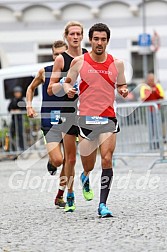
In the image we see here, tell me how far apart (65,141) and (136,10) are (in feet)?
71.5

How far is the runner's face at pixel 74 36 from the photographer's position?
9.48 meters

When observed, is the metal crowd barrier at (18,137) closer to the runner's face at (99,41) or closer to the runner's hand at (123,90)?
the runner's hand at (123,90)

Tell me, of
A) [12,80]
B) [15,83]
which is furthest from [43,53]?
[15,83]

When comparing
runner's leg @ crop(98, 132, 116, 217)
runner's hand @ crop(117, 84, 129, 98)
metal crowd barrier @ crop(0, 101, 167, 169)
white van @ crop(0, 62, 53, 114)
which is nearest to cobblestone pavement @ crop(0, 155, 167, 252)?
runner's leg @ crop(98, 132, 116, 217)

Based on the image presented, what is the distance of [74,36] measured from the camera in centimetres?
952

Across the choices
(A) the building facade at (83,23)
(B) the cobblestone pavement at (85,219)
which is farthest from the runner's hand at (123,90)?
(A) the building facade at (83,23)

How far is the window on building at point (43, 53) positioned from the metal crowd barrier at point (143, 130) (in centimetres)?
1482

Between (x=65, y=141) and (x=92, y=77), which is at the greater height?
(x=92, y=77)

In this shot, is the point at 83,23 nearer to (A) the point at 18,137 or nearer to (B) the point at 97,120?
(A) the point at 18,137

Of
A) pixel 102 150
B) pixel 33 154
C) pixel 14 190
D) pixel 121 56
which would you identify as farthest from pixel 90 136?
pixel 121 56

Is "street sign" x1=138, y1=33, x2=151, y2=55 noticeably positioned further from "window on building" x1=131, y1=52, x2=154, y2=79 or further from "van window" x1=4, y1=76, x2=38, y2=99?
"van window" x1=4, y1=76, x2=38, y2=99

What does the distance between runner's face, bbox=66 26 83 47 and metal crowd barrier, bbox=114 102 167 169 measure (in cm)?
641

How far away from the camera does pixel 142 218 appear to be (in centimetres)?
869

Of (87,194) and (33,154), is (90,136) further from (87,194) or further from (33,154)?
(33,154)
